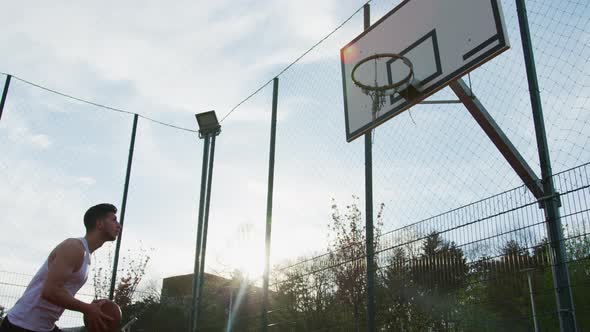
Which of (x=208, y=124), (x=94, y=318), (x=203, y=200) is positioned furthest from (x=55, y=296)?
(x=208, y=124)

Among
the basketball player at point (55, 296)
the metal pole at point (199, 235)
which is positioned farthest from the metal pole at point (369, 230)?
the metal pole at point (199, 235)

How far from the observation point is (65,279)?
9.27 feet

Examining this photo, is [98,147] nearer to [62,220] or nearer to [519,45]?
[62,220]

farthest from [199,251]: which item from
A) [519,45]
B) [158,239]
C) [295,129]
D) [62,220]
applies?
[519,45]

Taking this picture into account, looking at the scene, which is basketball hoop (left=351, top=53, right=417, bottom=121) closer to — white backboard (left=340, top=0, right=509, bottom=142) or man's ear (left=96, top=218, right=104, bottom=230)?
white backboard (left=340, top=0, right=509, bottom=142)

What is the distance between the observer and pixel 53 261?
2.86 m

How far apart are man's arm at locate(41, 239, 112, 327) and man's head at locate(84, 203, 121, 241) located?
0.30m

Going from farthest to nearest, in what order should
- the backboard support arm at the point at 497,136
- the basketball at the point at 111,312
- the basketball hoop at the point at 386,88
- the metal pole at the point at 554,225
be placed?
the basketball hoop at the point at 386,88, the backboard support arm at the point at 497,136, the metal pole at the point at 554,225, the basketball at the point at 111,312

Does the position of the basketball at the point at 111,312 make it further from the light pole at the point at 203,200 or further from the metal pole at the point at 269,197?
the light pole at the point at 203,200

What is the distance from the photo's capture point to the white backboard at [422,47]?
4535mm

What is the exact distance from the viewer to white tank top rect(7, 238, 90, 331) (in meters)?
2.84

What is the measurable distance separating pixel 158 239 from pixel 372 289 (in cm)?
377

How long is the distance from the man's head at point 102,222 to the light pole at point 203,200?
179 inches

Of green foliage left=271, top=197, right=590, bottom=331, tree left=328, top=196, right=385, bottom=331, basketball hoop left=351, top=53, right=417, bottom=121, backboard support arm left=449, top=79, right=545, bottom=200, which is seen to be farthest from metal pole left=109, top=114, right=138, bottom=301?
backboard support arm left=449, top=79, right=545, bottom=200
